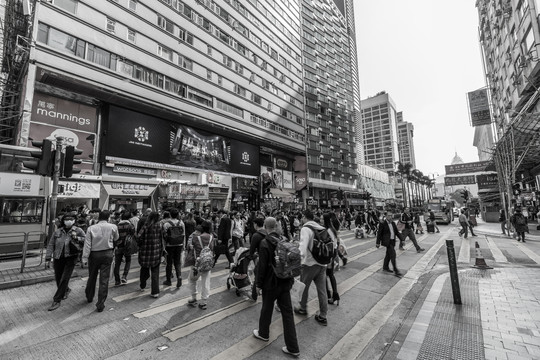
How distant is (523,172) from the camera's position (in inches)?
1118

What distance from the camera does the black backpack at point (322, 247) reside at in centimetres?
423

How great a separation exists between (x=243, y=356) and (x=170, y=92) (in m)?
23.0

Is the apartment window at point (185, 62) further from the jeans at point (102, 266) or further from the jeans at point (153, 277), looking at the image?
the jeans at point (102, 266)

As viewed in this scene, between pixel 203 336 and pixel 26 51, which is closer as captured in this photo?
pixel 203 336

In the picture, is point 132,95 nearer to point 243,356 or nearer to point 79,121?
point 79,121

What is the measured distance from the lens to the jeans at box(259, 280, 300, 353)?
3.44 meters

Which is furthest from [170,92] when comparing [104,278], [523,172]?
[523,172]

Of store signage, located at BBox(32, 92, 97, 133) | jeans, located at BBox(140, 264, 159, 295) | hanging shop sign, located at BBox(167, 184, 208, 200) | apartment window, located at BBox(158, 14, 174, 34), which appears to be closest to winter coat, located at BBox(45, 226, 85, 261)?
jeans, located at BBox(140, 264, 159, 295)

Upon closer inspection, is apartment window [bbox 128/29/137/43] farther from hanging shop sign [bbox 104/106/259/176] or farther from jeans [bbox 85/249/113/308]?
jeans [bbox 85/249/113/308]

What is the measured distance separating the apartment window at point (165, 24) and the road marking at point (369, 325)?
2639 cm

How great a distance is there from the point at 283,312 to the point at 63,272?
5.02 m

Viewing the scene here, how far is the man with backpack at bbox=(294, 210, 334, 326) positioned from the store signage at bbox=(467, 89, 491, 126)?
3069 cm

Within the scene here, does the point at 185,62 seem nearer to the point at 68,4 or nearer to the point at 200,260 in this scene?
the point at 68,4

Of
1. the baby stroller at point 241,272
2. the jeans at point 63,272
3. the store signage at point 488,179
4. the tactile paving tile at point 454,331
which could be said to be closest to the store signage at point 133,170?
the jeans at point 63,272
